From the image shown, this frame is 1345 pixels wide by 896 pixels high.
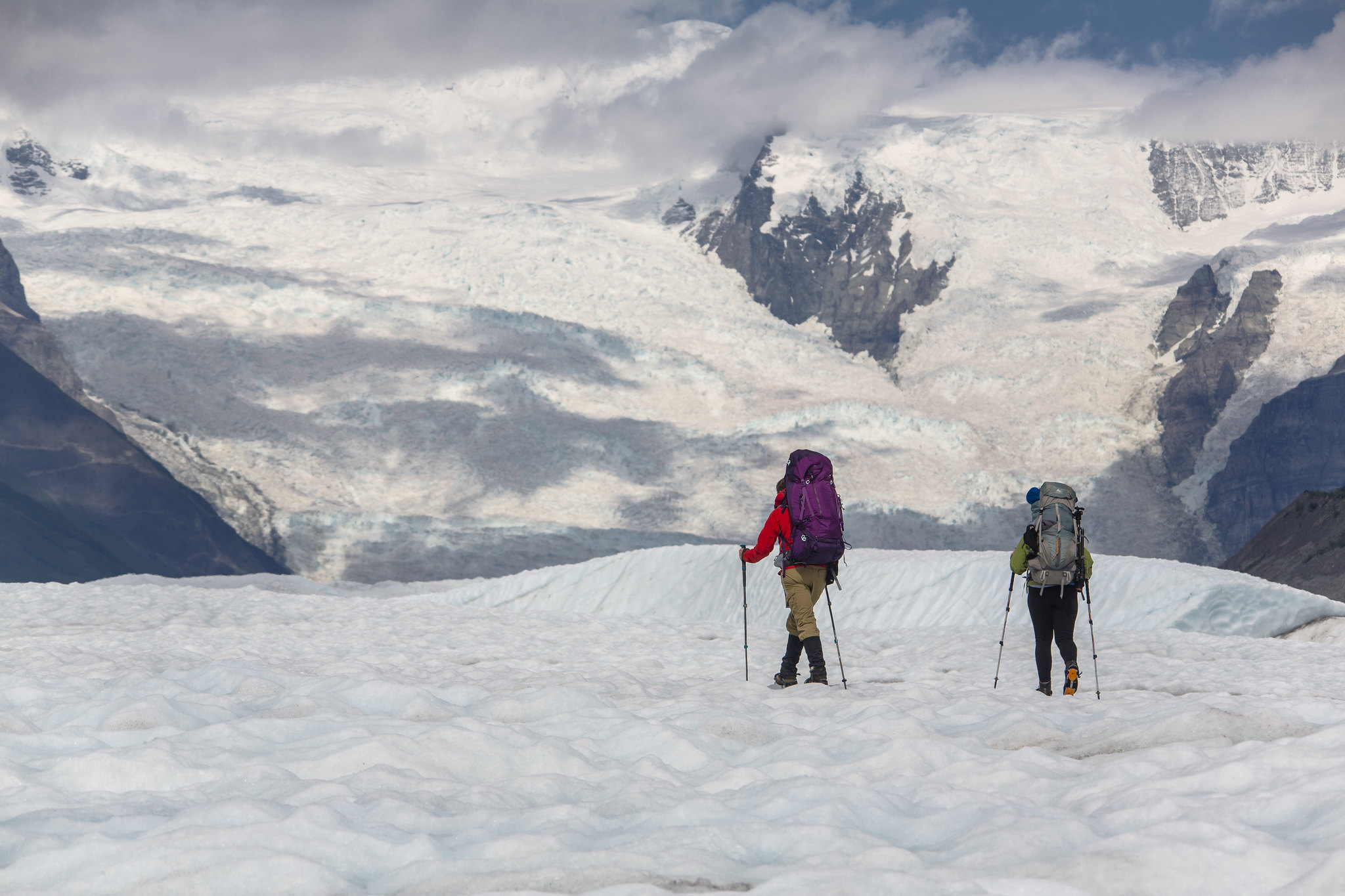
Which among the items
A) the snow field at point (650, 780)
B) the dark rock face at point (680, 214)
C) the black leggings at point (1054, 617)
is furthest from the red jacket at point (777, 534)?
the dark rock face at point (680, 214)

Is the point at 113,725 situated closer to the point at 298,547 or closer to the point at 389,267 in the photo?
the point at 298,547

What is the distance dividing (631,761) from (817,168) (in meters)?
151

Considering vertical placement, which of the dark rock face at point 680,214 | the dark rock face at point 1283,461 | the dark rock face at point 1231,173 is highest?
the dark rock face at point 1231,173

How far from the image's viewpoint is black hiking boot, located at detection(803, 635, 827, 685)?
28.2ft

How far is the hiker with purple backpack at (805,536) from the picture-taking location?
8156 millimetres

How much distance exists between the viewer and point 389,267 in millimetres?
111875

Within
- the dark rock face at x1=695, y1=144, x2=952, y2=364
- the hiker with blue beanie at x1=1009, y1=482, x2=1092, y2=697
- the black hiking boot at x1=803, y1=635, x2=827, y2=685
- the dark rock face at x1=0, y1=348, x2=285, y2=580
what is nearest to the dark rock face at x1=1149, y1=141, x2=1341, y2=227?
the dark rock face at x1=695, y1=144, x2=952, y2=364

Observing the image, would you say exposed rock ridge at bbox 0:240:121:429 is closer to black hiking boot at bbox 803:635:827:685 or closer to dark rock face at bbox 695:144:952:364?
dark rock face at bbox 695:144:952:364

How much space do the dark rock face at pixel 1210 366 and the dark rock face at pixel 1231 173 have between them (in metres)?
39.1

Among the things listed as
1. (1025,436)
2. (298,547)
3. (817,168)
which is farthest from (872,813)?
(817,168)

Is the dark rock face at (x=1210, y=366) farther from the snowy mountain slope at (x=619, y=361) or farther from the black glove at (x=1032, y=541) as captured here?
the black glove at (x=1032, y=541)

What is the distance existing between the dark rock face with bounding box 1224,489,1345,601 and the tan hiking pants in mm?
23330

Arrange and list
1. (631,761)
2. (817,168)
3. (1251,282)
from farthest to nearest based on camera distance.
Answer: (817,168) < (1251,282) < (631,761)

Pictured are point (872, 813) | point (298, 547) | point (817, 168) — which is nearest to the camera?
point (872, 813)
